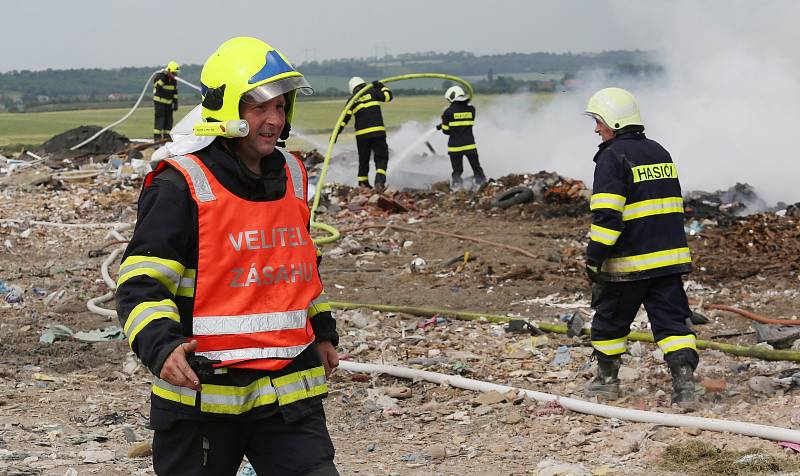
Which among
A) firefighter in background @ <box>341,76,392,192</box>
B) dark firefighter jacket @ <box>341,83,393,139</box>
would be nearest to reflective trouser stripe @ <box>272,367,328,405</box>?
firefighter in background @ <box>341,76,392,192</box>

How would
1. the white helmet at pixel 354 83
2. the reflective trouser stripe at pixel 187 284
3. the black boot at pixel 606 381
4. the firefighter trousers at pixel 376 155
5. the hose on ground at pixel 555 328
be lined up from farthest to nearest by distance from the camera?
the white helmet at pixel 354 83, the firefighter trousers at pixel 376 155, the hose on ground at pixel 555 328, the black boot at pixel 606 381, the reflective trouser stripe at pixel 187 284

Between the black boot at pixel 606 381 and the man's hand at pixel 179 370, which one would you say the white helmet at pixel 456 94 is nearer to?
the black boot at pixel 606 381

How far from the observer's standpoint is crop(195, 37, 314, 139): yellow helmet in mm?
3035

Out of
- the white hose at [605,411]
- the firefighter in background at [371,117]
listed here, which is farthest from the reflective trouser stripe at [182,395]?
the firefighter in background at [371,117]

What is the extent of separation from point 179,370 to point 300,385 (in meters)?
0.43

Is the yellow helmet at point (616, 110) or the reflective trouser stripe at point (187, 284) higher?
the yellow helmet at point (616, 110)

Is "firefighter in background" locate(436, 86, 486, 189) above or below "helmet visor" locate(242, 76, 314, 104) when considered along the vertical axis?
below

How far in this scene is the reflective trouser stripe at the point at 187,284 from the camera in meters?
2.95

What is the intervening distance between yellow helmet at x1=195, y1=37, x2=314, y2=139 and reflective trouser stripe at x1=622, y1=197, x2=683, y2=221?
3.03 m

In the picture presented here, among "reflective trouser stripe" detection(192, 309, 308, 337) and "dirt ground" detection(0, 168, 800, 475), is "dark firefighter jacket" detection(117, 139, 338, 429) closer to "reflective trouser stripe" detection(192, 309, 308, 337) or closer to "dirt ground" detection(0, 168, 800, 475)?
"reflective trouser stripe" detection(192, 309, 308, 337)

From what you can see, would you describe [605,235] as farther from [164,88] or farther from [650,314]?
[164,88]

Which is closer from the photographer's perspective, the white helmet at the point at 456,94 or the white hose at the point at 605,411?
the white hose at the point at 605,411

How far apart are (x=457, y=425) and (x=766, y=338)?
91.9 inches

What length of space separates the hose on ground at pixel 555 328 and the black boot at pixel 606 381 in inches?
35.3
